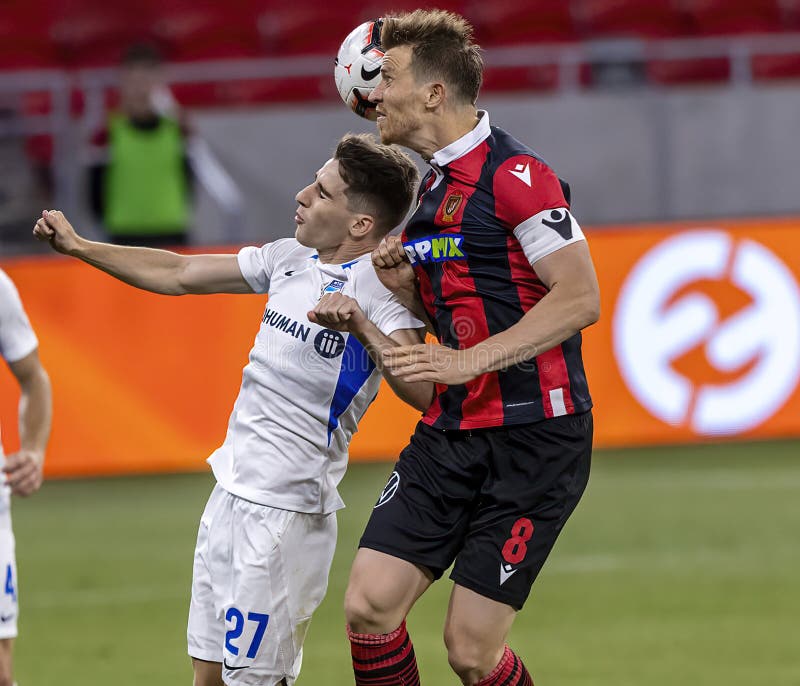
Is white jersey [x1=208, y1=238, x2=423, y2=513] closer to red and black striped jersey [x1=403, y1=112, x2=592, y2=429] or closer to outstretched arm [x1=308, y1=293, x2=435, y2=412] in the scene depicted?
outstretched arm [x1=308, y1=293, x2=435, y2=412]

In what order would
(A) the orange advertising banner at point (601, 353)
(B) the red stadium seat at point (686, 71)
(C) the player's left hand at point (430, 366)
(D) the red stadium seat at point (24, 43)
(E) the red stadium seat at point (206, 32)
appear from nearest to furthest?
(C) the player's left hand at point (430, 366) < (A) the orange advertising banner at point (601, 353) < (B) the red stadium seat at point (686, 71) < (D) the red stadium seat at point (24, 43) < (E) the red stadium seat at point (206, 32)

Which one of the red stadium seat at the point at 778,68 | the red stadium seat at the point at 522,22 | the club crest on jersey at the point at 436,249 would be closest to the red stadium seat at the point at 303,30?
the red stadium seat at the point at 522,22

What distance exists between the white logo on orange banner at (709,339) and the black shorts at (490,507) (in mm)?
5618

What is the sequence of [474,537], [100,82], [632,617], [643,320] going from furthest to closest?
[100,82]
[643,320]
[632,617]
[474,537]

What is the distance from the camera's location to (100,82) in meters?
11.2

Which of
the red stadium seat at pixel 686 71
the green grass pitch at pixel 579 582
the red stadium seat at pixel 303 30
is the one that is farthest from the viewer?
the red stadium seat at pixel 303 30

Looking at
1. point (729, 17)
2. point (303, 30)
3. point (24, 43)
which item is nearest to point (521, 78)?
point (303, 30)

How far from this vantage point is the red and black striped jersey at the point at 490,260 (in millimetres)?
4230

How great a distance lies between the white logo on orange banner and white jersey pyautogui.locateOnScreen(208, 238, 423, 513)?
568 cm

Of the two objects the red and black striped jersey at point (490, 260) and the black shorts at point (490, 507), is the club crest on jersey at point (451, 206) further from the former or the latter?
the black shorts at point (490, 507)

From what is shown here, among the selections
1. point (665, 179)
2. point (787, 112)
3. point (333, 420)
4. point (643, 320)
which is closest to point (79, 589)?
point (333, 420)

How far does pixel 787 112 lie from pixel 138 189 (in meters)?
5.19

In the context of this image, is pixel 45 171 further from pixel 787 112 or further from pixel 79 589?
pixel 787 112

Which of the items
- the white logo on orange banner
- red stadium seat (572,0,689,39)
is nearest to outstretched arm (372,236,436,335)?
the white logo on orange banner
